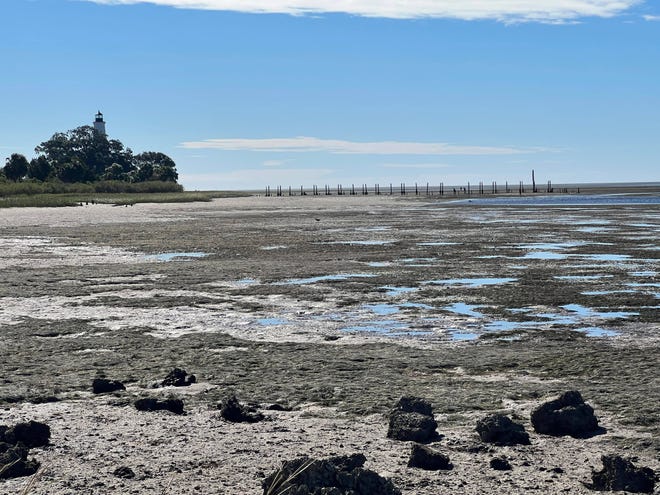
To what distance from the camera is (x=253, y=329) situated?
13.6 m

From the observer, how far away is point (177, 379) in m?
9.95

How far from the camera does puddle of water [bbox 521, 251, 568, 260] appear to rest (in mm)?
24797

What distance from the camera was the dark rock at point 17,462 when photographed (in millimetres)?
6887

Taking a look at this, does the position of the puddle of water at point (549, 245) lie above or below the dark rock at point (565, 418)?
below

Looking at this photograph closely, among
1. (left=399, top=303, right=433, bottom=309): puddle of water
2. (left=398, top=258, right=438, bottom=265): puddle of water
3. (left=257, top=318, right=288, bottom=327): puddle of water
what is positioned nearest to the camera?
(left=257, top=318, right=288, bottom=327): puddle of water

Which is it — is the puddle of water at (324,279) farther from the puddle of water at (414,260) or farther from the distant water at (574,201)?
the distant water at (574,201)

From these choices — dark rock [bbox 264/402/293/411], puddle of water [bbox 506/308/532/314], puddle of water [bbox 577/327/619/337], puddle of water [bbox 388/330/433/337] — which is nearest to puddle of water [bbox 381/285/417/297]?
puddle of water [bbox 506/308/532/314]

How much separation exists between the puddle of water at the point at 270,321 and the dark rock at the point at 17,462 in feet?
22.8

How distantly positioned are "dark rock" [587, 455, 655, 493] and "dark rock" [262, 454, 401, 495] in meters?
1.75

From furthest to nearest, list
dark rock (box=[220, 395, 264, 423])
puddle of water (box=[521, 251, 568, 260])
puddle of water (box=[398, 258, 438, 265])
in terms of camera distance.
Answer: puddle of water (box=[521, 251, 568, 260])
puddle of water (box=[398, 258, 438, 265])
dark rock (box=[220, 395, 264, 423])

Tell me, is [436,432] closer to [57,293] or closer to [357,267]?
[57,293]

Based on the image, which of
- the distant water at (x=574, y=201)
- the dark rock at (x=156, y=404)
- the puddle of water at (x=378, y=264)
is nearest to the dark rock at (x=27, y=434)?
the dark rock at (x=156, y=404)

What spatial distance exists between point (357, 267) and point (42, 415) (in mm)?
14680

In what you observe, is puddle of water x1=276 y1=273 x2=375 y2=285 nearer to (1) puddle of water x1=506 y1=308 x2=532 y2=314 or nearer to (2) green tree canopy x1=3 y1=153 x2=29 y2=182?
(1) puddle of water x1=506 y1=308 x2=532 y2=314
